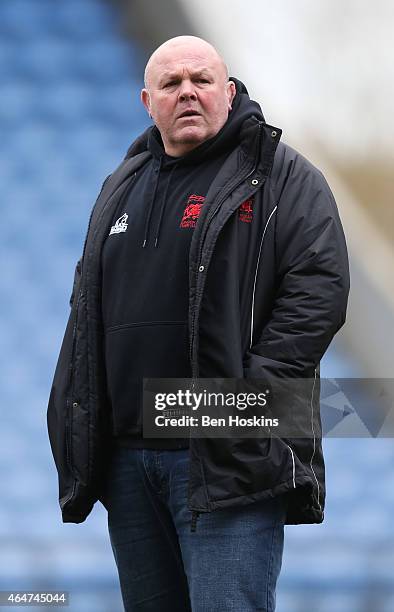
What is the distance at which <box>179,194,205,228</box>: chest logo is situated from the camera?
2.41 meters

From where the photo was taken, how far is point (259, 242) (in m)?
2.40

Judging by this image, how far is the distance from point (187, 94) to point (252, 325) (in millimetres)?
510

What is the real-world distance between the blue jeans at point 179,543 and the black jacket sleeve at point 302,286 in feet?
0.84

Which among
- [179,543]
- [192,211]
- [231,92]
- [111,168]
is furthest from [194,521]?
[111,168]

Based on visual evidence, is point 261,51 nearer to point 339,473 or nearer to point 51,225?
point 51,225

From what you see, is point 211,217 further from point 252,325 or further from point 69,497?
point 69,497

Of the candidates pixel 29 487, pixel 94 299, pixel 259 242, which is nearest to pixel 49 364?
pixel 29 487

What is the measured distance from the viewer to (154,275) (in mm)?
2416

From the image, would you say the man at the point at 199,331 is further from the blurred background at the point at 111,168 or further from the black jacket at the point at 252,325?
the blurred background at the point at 111,168

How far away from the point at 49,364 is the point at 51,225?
17.6 inches

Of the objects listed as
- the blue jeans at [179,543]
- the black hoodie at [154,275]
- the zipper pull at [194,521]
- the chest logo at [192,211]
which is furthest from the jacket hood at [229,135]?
the zipper pull at [194,521]

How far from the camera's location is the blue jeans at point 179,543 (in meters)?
2.28

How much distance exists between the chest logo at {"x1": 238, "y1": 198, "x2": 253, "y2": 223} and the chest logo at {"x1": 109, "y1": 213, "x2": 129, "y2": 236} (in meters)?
0.28

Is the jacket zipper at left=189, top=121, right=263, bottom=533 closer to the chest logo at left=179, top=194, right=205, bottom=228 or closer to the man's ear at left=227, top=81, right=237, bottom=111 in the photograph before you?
the chest logo at left=179, top=194, right=205, bottom=228
